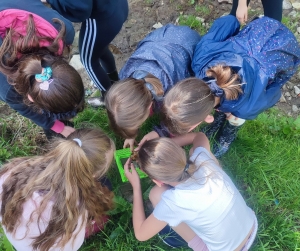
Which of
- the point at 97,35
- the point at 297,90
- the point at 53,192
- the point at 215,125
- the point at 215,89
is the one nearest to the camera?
the point at 53,192

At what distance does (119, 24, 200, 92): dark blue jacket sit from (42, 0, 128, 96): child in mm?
225

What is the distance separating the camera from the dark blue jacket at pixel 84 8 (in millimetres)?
1749

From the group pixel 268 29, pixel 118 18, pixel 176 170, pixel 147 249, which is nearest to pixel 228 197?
pixel 176 170

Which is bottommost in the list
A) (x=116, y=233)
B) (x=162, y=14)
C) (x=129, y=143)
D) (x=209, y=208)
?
(x=116, y=233)

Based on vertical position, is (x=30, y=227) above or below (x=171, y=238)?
above

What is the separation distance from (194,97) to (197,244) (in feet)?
2.97

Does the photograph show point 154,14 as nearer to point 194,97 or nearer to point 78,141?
point 194,97

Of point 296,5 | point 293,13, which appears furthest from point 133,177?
point 296,5

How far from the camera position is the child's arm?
75.8 inches

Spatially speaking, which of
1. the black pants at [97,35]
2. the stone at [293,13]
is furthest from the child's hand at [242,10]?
the stone at [293,13]

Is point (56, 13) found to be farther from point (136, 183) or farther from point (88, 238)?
point (88, 238)

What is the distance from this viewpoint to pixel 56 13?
1.80 metres

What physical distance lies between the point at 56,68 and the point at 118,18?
0.60m

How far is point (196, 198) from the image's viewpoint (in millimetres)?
1748
